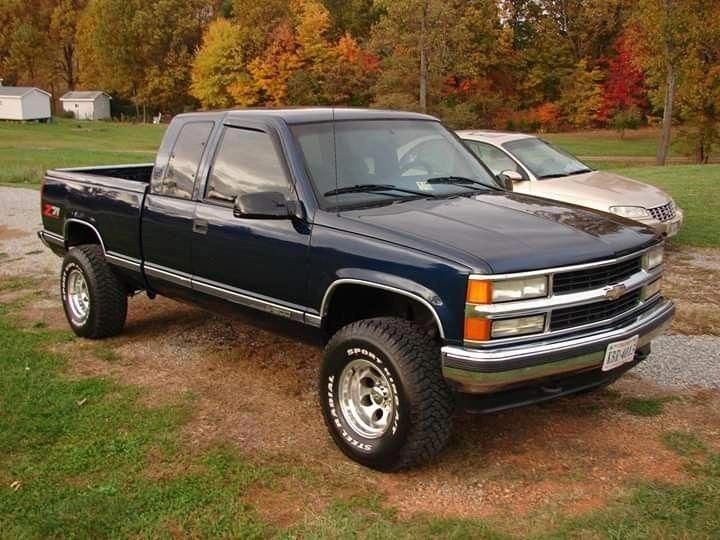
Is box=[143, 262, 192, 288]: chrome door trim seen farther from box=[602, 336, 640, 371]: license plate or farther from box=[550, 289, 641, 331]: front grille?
box=[602, 336, 640, 371]: license plate

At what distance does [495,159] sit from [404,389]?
6.88 m

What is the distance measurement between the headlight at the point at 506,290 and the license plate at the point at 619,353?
0.55 m

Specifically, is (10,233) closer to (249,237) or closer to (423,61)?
(249,237)

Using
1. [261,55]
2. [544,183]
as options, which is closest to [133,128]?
[261,55]

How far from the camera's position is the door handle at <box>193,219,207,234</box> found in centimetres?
511

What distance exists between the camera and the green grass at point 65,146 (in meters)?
25.2

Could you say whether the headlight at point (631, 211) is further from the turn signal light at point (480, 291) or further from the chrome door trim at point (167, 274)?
the turn signal light at point (480, 291)

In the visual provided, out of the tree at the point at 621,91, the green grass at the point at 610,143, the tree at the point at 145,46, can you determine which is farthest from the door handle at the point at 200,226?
the tree at the point at 145,46

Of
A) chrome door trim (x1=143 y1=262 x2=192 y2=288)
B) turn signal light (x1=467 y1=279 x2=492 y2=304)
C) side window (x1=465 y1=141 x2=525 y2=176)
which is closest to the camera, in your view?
turn signal light (x1=467 y1=279 x2=492 y2=304)

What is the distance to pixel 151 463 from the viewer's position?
4.21 metres

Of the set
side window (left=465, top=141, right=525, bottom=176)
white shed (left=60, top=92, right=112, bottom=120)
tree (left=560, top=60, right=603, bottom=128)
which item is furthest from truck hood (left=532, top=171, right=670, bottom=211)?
white shed (left=60, top=92, right=112, bottom=120)

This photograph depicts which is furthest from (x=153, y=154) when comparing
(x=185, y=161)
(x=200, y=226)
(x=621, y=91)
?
(x=200, y=226)

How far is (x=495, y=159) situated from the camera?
1022 centimetres

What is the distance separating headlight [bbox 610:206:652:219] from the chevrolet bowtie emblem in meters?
5.21
